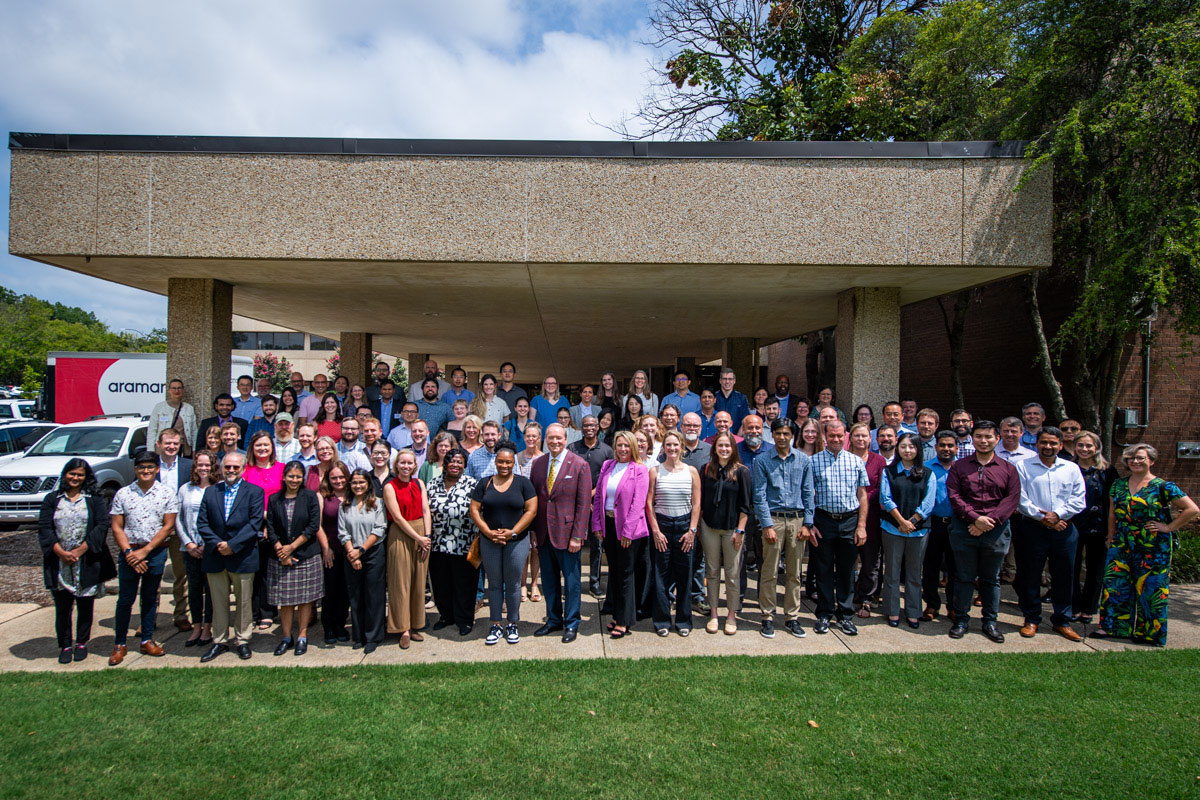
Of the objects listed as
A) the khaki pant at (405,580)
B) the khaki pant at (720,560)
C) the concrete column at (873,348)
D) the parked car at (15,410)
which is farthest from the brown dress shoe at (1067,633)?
the parked car at (15,410)

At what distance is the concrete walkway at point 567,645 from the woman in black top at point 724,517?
0.35m

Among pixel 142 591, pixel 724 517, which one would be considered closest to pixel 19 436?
pixel 142 591

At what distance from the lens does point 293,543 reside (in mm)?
5316

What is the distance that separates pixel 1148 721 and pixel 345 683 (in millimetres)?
5480

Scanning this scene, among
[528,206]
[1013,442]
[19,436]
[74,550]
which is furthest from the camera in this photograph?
[19,436]

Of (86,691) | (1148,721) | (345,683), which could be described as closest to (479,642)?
(345,683)

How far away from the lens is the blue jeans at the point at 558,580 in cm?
581

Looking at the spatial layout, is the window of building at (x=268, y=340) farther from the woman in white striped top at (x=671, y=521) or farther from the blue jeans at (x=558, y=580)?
the woman in white striped top at (x=671, y=521)

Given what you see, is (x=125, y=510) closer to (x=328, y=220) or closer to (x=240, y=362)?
(x=328, y=220)

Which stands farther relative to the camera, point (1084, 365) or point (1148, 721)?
point (1084, 365)

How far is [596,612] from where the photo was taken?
21.4 ft

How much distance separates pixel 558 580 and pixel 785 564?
2.05 m

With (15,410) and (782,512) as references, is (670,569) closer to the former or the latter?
(782,512)

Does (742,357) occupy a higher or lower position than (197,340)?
higher
